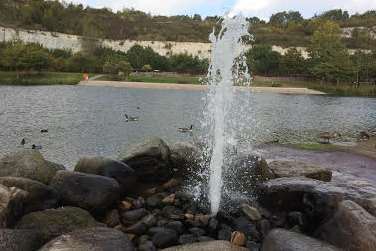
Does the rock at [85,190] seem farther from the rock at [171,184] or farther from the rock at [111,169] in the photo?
the rock at [171,184]

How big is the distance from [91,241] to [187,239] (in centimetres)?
255

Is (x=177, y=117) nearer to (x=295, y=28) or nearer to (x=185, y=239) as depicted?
(x=185, y=239)

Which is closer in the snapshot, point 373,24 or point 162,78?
point 162,78

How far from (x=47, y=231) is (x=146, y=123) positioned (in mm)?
23207

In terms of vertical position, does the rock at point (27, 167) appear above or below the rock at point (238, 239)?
above

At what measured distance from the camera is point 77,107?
135ft

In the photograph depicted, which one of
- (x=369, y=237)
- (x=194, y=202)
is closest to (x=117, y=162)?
(x=194, y=202)

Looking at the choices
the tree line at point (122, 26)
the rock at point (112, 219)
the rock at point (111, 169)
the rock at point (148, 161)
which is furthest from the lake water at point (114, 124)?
the tree line at point (122, 26)

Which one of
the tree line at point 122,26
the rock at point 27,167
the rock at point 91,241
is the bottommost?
the rock at point 91,241

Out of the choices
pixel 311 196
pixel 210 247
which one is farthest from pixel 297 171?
pixel 210 247

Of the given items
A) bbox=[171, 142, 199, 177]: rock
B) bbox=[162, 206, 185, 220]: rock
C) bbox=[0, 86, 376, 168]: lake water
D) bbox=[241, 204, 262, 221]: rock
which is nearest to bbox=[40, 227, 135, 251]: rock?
bbox=[162, 206, 185, 220]: rock

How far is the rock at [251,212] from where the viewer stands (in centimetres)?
1119

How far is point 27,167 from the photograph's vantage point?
484 inches

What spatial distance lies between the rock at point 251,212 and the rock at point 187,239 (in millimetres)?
1754
